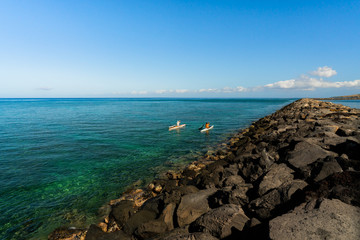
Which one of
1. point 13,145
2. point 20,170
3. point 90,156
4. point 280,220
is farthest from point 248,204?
point 13,145

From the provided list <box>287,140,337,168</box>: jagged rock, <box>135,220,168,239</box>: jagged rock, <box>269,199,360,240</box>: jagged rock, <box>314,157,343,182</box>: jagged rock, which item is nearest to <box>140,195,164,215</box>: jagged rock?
<box>135,220,168,239</box>: jagged rock

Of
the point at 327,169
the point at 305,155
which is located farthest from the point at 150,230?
the point at 305,155

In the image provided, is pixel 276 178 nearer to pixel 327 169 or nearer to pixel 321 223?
pixel 327 169

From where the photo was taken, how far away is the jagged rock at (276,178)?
7.87 meters

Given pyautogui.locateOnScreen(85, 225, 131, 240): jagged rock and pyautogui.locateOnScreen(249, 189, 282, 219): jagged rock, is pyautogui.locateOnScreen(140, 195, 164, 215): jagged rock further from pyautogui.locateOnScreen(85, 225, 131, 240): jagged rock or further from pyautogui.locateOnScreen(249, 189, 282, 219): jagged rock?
pyautogui.locateOnScreen(249, 189, 282, 219): jagged rock

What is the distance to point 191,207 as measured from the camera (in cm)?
784

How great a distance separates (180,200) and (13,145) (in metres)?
26.2

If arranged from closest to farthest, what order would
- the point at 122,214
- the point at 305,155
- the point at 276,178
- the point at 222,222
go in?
1. the point at 222,222
2. the point at 276,178
3. the point at 122,214
4. the point at 305,155

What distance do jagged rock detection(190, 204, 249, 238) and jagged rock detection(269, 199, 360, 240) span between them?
1.22 meters

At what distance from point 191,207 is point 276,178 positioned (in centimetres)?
426

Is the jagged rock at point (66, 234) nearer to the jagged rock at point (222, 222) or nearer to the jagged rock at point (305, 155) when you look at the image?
the jagged rock at point (222, 222)

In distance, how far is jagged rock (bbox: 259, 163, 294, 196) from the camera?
7868mm

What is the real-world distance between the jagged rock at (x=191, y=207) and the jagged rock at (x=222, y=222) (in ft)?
2.45

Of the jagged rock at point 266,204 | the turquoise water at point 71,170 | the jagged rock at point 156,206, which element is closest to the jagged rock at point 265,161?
the jagged rock at point 266,204
